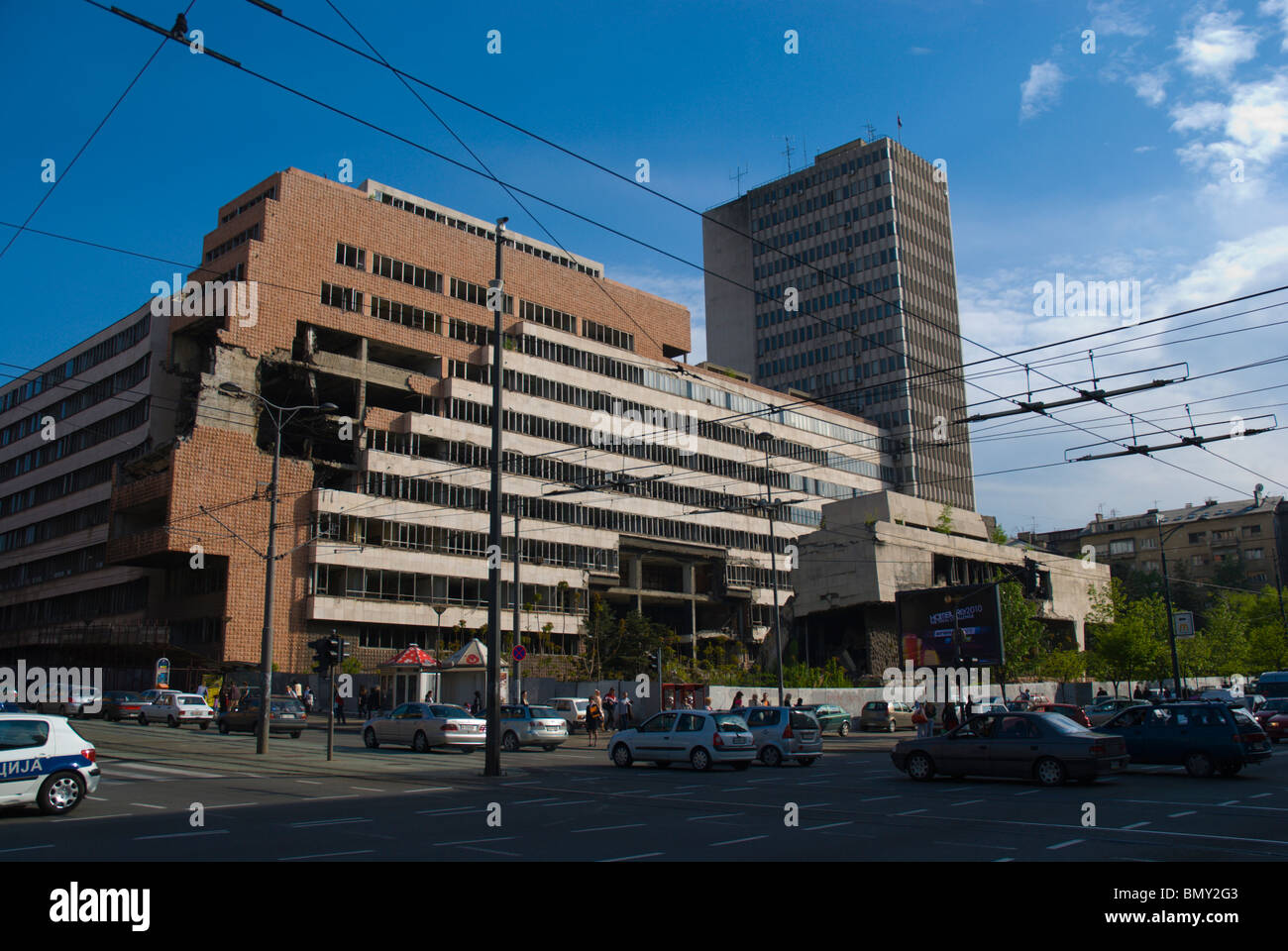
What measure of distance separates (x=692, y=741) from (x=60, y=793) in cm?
1354

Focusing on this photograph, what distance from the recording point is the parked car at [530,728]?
30.7 m

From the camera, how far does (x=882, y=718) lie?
44312mm

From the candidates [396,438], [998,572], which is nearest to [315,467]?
[396,438]

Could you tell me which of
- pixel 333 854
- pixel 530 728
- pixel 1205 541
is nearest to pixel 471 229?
pixel 530 728

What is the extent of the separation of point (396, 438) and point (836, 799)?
4984cm

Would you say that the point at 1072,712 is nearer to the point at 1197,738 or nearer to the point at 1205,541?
the point at 1197,738

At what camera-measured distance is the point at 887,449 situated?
102m

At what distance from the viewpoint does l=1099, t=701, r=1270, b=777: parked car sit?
66.5ft

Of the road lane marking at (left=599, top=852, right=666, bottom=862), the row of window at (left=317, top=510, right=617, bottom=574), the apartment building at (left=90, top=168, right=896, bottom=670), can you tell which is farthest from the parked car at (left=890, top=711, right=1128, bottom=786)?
the row of window at (left=317, top=510, right=617, bottom=574)

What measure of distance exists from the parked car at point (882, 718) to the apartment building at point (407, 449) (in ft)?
52.2

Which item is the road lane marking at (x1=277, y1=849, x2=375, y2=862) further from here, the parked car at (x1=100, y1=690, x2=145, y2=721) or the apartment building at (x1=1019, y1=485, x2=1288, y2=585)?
the apartment building at (x1=1019, y1=485, x2=1288, y2=585)

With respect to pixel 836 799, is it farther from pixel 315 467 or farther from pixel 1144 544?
pixel 1144 544

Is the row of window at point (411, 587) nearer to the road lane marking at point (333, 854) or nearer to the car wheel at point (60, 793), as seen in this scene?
the car wheel at point (60, 793)
